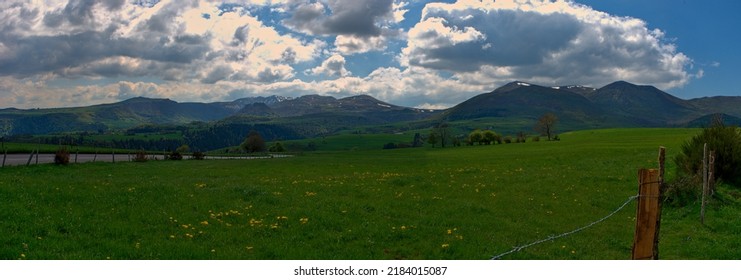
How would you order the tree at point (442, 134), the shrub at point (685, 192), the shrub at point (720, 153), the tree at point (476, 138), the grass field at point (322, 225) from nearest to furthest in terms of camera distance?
the grass field at point (322, 225) < the shrub at point (685, 192) < the shrub at point (720, 153) < the tree at point (476, 138) < the tree at point (442, 134)

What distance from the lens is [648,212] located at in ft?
37.6

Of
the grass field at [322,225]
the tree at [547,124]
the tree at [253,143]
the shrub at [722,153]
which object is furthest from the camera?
the tree at [547,124]

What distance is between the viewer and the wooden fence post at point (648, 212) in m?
11.4

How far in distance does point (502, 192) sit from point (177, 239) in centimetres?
2333

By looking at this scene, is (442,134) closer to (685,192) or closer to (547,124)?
(547,124)

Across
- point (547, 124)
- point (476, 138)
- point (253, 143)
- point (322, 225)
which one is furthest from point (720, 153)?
point (547, 124)

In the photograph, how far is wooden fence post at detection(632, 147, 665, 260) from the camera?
11.4m

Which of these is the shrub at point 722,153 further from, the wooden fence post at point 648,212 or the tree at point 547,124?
the tree at point 547,124

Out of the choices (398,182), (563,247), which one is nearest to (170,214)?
(563,247)

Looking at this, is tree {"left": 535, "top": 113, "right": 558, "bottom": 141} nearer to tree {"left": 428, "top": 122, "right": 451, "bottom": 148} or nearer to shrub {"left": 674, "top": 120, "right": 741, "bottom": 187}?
tree {"left": 428, "top": 122, "right": 451, "bottom": 148}

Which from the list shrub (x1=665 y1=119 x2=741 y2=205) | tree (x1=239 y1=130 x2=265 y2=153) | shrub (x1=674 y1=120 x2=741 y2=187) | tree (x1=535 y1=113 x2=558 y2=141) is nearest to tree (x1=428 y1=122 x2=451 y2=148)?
tree (x1=535 y1=113 x2=558 y2=141)

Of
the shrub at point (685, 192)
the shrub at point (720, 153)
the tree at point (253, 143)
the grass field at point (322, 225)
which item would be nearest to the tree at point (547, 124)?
the tree at point (253, 143)

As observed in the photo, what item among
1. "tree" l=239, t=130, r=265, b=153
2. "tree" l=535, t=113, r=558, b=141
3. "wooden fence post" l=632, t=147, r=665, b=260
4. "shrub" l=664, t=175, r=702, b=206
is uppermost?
"tree" l=535, t=113, r=558, b=141

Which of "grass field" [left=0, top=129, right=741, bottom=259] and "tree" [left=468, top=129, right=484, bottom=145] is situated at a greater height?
"tree" [left=468, top=129, right=484, bottom=145]
